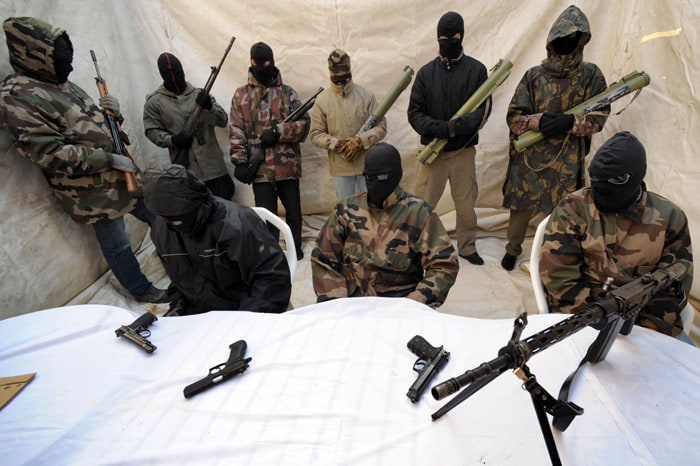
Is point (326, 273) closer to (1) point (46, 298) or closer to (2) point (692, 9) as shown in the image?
(1) point (46, 298)

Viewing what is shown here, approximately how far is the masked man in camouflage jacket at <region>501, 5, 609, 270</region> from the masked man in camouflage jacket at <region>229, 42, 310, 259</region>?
1.82 meters

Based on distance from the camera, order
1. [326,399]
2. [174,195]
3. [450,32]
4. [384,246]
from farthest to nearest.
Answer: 1. [450,32]
2. [384,246]
3. [174,195]
4. [326,399]

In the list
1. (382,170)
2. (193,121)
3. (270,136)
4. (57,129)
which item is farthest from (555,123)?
(57,129)

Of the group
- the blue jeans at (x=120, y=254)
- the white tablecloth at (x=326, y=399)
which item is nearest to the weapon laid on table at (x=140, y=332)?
the white tablecloth at (x=326, y=399)

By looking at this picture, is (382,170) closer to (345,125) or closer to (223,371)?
(223,371)

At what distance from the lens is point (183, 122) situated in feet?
10.3

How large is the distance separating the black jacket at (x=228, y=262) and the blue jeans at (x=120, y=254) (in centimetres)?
118

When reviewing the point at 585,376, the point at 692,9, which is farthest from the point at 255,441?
the point at 692,9

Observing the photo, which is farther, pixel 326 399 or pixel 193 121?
pixel 193 121

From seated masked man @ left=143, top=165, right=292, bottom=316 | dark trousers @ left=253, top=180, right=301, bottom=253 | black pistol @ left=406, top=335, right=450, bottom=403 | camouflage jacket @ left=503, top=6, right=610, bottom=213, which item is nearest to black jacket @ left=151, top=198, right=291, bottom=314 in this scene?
seated masked man @ left=143, top=165, right=292, bottom=316

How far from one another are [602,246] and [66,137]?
10.3 feet

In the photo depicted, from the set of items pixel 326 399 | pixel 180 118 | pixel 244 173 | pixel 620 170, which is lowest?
pixel 326 399

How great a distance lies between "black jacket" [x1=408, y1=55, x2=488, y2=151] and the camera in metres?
2.71

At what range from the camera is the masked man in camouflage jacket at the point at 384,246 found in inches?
66.8
